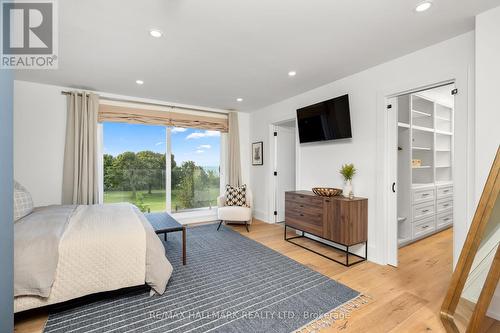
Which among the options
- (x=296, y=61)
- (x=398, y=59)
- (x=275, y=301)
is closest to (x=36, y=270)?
(x=275, y=301)

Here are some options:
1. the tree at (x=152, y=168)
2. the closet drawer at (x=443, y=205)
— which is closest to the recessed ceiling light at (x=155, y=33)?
the tree at (x=152, y=168)

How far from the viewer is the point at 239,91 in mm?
3850

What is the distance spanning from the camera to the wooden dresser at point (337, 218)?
2748mm

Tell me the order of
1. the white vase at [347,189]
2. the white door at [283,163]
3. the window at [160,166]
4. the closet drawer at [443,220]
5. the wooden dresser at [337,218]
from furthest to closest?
the white door at [283,163] → the window at [160,166] → the closet drawer at [443,220] → the white vase at [347,189] → the wooden dresser at [337,218]

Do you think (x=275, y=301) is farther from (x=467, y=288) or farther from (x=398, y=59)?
(x=398, y=59)

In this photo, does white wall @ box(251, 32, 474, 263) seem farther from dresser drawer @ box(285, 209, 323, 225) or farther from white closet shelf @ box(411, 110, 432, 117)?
white closet shelf @ box(411, 110, 432, 117)

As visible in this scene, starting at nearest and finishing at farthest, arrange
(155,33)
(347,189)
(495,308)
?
(495,308) < (155,33) < (347,189)

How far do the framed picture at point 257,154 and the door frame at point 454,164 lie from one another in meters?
2.56

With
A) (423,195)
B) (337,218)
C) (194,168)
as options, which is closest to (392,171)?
(337,218)

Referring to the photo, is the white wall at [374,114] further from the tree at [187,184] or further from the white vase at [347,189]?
the tree at [187,184]

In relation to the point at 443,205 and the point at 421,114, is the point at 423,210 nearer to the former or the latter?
the point at 443,205

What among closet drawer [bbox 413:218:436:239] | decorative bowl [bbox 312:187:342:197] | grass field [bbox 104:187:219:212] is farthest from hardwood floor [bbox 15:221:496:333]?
grass field [bbox 104:187:219:212]

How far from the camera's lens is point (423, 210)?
11.9ft

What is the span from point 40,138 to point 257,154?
3.80 meters
